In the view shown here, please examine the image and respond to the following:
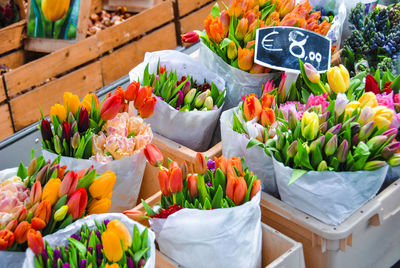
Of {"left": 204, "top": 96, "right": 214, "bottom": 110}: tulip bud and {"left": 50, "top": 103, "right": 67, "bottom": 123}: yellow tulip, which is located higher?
{"left": 50, "top": 103, "right": 67, "bottom": 123}: yellow tulip

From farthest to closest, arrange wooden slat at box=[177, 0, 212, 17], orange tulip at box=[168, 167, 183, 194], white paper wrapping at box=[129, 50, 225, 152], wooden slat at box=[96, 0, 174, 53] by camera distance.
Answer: wooden slat at box=[177, 0, 212, 17] → wooden slat at box=[96, 0, 174, 53] → white paper wrapping at box=[129, 50, 225, 152] → orange tulip at box=[168, 167, 183, 194]

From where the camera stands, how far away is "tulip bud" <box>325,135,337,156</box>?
1.28 m

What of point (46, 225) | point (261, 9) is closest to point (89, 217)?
point (46, 225)

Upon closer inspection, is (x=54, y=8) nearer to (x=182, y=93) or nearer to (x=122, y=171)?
(x=182, y=93)

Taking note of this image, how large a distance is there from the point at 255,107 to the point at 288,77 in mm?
239

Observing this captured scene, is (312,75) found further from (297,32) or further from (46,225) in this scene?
(46,225)

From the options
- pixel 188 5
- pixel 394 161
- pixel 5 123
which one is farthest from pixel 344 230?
pixel 188 5

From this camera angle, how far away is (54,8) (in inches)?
104

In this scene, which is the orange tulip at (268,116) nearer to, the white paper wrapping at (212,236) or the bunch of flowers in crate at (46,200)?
the white paper wrapping at (212,236)

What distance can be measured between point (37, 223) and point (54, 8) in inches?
70.8

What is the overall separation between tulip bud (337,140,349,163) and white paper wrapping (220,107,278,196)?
0.22 metres

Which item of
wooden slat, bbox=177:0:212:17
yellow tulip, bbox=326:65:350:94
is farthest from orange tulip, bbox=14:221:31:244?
wooden slat, bbox=177:0:212:17

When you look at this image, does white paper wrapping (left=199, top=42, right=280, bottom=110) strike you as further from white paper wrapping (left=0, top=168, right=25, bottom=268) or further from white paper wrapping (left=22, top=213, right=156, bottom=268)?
white paper wrapping (left=0, top=168, right=25, bottom=268)

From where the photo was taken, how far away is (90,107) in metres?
1.50
